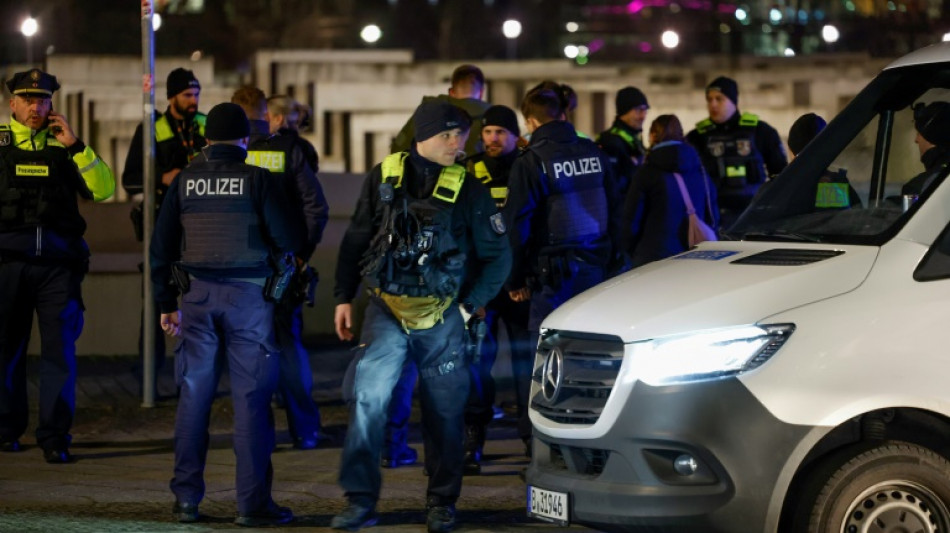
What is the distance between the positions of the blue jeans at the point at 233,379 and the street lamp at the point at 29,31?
8698 mm

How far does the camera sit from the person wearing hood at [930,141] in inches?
244

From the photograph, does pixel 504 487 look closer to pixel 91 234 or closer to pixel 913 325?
pixel 913 325

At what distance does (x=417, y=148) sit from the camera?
7.39 metres

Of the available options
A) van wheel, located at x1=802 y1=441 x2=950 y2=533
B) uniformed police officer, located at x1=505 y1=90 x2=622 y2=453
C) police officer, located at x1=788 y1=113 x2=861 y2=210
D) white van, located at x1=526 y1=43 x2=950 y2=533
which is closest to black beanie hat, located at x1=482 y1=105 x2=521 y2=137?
uniformed police officer, located at x1=505 y1=90 x2=622 y2=453

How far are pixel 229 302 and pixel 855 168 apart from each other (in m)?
2.81

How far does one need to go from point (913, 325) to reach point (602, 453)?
3.78ft

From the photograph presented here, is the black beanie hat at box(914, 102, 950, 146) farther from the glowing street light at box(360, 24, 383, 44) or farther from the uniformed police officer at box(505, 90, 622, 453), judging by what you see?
the glowing street light at box(360, 24, 383, 44)

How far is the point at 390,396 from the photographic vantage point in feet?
24.0

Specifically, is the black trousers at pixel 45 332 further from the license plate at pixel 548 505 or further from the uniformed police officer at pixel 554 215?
the license plate at pixel 548 505

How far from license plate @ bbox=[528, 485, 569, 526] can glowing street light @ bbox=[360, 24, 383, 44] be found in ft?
65.4

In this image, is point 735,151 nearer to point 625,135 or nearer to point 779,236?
point 625,135

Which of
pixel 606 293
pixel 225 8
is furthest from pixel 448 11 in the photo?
pixel 606 293

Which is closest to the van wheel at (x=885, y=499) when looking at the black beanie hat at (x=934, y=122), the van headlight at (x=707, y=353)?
the van headlight at (x=707, y=353)

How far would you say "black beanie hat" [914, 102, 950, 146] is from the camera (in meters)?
6.41
